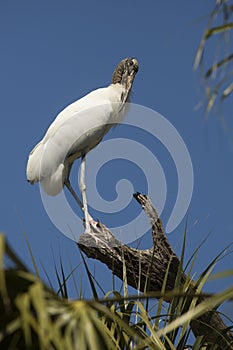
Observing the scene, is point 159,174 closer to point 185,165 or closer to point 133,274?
point 185,165

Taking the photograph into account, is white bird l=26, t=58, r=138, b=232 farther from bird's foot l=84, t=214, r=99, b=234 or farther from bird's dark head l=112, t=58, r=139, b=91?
bird's foot l=84, t=214, r=99, b=234

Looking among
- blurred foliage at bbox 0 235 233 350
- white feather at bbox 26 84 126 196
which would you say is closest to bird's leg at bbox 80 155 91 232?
white feather at bbox 26 84 126 196

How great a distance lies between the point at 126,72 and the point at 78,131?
3.09ft

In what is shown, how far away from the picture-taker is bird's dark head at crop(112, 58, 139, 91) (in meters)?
8.31

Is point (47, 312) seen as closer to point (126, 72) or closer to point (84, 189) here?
point (84, 189)

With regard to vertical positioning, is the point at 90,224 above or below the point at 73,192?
below

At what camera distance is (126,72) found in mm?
8406

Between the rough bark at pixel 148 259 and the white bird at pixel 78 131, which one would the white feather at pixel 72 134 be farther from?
the rough bark at pixel 148 259

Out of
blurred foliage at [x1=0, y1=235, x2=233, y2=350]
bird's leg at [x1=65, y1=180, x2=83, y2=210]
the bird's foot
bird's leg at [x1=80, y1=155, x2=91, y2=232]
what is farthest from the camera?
bird's leg at [x1=65, y1=180, x2=83, y2=210]

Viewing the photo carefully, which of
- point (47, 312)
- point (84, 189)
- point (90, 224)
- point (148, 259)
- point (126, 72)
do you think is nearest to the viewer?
point (47, 312)

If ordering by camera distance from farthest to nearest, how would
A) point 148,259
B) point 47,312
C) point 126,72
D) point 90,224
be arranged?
1. point 126,72
2. point 90,224
3. point 148,259
4. point 47,312

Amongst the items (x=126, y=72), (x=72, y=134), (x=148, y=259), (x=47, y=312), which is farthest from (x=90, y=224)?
(x=47, y=312)

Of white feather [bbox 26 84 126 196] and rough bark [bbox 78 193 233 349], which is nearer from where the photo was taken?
rough bark [bbox 78 193 233 349]

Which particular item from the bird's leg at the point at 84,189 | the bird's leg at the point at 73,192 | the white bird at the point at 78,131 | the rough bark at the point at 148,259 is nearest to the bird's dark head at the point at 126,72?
the white bird at the point at 78,131
